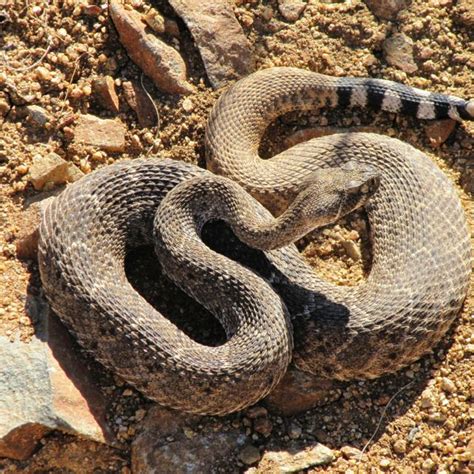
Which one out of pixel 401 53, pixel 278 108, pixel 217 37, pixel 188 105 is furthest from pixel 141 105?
pixel 401 53

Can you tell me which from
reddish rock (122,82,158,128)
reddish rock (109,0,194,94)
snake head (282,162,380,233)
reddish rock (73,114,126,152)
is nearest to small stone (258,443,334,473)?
snake head (282,162,380,233)

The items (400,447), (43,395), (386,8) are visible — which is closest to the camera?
(43,395)

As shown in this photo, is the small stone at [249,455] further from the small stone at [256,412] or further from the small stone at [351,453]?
the small stone at [351,453]

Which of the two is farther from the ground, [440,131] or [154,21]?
[154,21]

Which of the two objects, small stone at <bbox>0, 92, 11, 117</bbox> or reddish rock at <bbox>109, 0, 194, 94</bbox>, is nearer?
small stone at <bbox>0, 92, 11, 117</bbox>

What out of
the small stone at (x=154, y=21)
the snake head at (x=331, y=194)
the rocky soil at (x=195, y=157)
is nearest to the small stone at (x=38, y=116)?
the rocky soil at (x=195, y=157)

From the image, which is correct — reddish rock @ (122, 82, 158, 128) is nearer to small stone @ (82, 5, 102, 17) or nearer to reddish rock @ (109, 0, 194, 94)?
reddish rock @ (109, 0, 194, 94)

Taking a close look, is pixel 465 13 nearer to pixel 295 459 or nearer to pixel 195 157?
pixel 195 157
